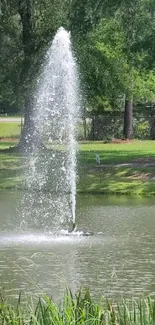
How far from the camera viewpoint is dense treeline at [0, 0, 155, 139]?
31.9 meters

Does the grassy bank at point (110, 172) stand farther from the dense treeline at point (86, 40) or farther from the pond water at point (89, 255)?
the pond water at point (89, 255)

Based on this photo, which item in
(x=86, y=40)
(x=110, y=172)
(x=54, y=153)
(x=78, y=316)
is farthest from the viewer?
(x=86, y=40)

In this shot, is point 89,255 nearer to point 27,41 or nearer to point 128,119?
point 27,41

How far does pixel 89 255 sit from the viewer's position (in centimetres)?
1700

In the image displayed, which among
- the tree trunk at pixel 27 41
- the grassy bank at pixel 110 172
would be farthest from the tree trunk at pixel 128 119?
the tree trunk at pixel 27 41

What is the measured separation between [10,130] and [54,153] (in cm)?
2347

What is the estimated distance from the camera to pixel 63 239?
19.3 metres

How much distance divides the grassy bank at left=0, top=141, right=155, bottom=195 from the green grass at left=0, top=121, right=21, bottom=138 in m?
17.6

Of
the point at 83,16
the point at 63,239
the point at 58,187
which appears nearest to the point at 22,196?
the point at 58,187

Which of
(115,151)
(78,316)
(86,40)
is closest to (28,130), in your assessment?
(115,151)

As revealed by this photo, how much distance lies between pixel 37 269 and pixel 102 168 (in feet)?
58.4

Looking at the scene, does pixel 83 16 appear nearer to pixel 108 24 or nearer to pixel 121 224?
pixel 108 24

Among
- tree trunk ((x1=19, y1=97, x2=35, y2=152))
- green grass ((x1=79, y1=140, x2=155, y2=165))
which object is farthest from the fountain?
green grass ((x1=79, y1=140, x2=155, y2=165))

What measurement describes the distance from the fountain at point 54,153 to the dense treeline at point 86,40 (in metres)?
0.69
